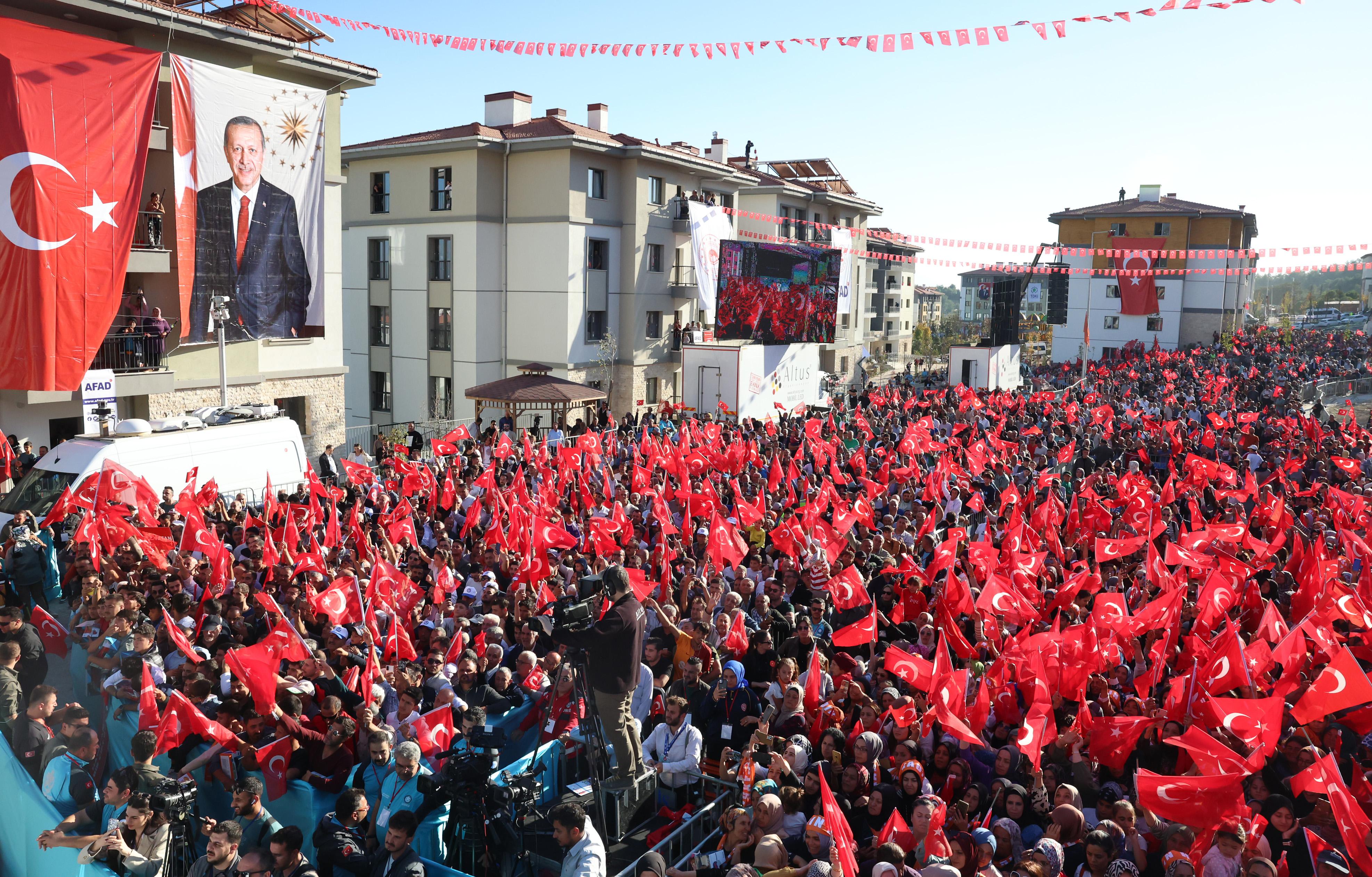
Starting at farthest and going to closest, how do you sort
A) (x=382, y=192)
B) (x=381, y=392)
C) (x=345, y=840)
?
(x=381, y=392)
(x=382, y=192)
(x=345, y=840)

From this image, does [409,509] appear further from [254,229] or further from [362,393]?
[362,393]

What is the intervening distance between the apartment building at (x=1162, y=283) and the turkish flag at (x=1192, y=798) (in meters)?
60.5

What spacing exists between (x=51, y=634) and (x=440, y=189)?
27062 mm

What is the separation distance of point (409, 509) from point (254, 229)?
1267 centimetres

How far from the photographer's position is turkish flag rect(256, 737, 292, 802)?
713 cm

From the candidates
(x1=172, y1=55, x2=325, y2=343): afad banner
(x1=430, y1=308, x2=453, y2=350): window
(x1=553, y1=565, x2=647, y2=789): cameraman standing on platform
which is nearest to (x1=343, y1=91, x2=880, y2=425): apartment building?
(x1=430, y1=308, x2=453, y2=350): window

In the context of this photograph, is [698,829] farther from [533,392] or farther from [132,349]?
[533,392]

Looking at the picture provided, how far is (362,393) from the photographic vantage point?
37781 mm

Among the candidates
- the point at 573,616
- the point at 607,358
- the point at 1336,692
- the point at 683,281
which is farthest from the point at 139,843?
the point at 683,281

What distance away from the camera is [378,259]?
36.8 meters

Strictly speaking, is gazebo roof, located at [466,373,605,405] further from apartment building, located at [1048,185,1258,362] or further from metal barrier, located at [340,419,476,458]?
apartment building, located at [1048,185,1258,362]

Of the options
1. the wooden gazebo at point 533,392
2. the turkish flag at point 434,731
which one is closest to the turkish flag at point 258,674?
the turkish flag at point 434,731

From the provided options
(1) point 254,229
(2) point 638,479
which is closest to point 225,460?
(2) point 638,479

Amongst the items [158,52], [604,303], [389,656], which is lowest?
[389,656]
